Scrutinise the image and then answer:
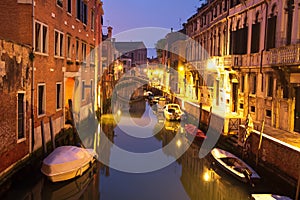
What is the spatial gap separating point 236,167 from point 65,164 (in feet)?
15.1

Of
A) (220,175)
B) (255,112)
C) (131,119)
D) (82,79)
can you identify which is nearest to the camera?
(220,175)

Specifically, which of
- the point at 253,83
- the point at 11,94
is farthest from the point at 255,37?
the point at 11,94

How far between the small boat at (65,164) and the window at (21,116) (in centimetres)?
92

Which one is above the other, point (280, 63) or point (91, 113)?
point (280, 63)

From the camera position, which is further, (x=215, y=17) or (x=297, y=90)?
(x=215, y=17)

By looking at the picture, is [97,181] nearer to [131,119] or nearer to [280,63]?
[280,63]

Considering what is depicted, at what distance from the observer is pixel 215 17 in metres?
19.7

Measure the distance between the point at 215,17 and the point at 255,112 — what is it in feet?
26.3

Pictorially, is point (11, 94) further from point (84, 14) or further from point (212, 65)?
point (212, 65)

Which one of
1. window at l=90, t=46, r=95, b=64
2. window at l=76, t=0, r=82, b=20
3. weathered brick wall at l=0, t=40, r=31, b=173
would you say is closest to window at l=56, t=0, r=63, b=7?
window at l=76, t=0, r=82, b=20

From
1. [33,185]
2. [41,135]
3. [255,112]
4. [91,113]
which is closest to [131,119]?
[91,113]

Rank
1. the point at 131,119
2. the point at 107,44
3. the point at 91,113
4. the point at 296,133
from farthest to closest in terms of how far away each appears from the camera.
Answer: the point at 107,44 → the point at 131,119 → the point at 91,113 → the point at 296,133

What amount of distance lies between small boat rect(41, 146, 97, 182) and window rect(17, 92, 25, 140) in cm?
92

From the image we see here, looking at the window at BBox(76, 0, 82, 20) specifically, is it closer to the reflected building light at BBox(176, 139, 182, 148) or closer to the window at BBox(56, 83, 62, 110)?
the window at BBox(56, 83, 62, 110)
